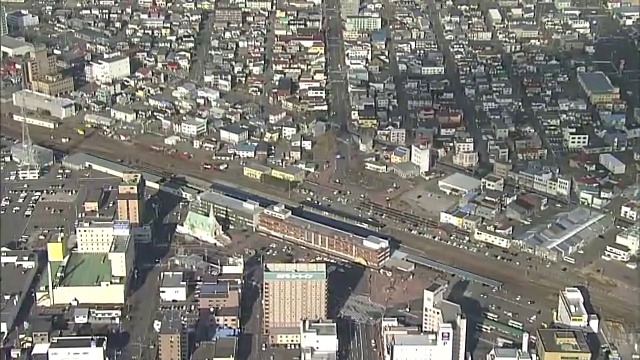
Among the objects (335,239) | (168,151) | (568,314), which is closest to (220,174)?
(168,151)

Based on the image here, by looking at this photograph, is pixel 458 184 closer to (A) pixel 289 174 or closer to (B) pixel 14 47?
(A) pixel 289 174

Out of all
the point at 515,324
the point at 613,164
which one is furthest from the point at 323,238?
the point at 613,164

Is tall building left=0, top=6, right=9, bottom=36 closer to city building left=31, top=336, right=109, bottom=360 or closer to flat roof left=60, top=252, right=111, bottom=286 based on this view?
flat roof left=60, top=252, right=111, bottom=286

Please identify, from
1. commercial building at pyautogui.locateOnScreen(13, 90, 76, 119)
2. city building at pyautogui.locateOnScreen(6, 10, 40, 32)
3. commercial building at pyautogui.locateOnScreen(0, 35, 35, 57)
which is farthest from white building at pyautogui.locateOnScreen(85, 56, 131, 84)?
city building at pyautogui.locateOnScreen(6, 10, 40, 32)

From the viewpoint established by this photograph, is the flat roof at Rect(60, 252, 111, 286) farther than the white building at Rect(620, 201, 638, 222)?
No

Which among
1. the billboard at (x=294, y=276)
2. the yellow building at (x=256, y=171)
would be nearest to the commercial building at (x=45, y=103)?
the yellow building at (x=256, y=171)

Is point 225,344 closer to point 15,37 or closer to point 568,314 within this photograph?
point 568,314

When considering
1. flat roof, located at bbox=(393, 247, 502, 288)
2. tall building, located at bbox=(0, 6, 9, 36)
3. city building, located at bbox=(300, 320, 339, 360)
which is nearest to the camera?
city building, located at bbox=(300, 320, 339, 360)
